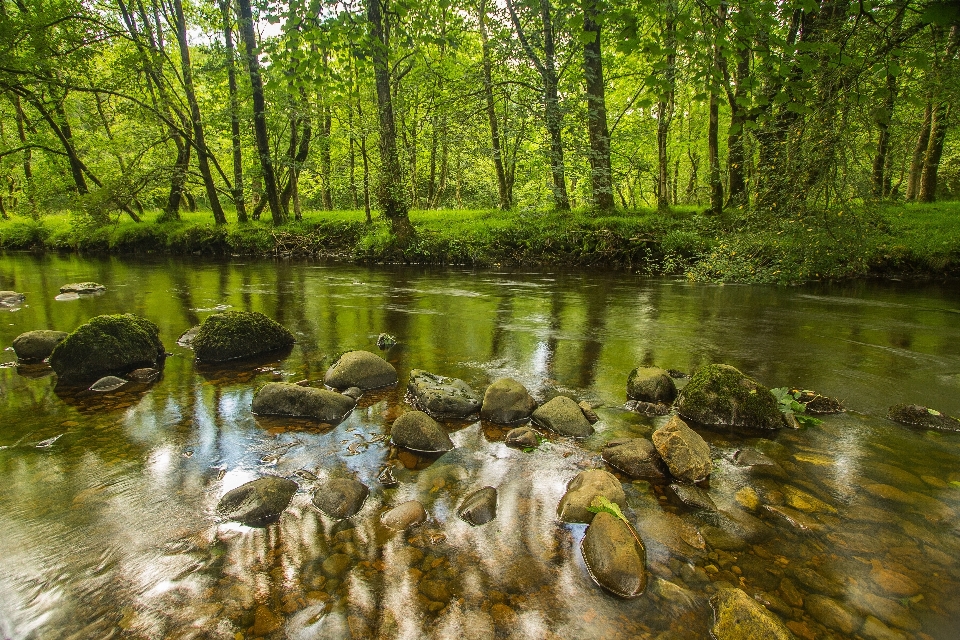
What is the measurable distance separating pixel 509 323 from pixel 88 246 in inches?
1007

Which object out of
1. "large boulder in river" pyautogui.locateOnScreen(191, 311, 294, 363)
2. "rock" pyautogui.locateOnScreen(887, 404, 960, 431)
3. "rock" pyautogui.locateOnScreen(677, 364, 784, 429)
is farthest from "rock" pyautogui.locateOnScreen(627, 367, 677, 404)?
"large boulder in river" pyautogui.locateOnScreen(191, 311, 294, 363)

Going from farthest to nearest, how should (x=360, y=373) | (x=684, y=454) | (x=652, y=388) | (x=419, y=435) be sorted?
(x=360, y=373)
(x=652, y=388)
(x=419, y=435)
(x=684, y=454)

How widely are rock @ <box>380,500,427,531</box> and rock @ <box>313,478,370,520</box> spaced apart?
0.73 feet

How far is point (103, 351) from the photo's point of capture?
550 cm

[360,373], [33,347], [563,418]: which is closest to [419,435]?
[563,418]

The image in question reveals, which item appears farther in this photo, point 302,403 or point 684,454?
point 302,403

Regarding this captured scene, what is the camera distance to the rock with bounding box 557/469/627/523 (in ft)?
9.51

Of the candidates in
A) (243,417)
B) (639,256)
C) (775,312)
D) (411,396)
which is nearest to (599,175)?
(639,256)

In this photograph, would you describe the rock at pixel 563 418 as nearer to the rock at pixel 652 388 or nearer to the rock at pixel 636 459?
the rock at pixel 636 459

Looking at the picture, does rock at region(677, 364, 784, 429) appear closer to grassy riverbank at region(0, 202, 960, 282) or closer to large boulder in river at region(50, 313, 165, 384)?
grassy riverbank at region(0, 202, 960, 282)

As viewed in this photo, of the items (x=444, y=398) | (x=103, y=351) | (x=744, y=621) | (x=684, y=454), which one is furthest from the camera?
(x=103, y=351)

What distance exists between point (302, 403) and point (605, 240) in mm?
12602

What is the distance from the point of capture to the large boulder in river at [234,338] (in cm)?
617

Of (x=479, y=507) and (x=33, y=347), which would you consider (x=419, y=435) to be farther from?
(x=33, y=347)
